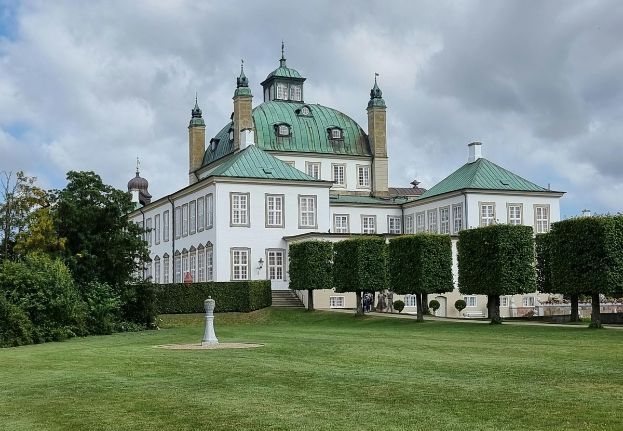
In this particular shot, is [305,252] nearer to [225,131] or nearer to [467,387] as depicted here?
[225,131]

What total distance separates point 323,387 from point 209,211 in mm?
43250

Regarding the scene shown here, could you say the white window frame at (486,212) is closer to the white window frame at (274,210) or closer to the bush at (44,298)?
the white window frame at (274,210)

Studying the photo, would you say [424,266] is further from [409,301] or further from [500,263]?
[409,301]

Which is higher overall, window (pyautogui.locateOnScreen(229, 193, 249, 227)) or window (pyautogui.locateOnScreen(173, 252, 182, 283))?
window (pyautogui.locateOnScreen(229, 193, 249, 227))

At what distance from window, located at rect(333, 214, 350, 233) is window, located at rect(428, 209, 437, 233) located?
5843 mm

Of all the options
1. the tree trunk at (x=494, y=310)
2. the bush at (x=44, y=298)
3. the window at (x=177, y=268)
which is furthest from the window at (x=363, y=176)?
the bush at (x=44, y=298)

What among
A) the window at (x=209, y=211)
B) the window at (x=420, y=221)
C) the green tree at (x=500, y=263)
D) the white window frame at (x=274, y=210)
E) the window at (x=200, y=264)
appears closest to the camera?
the green tree at (x=500, y=263)

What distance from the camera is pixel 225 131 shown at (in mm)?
71250

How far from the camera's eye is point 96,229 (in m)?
42.6

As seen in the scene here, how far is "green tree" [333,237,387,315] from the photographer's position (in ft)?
150

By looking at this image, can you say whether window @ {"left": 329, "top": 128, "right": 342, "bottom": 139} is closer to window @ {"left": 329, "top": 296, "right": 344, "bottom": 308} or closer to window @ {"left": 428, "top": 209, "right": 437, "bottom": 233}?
window @ {"left": 428, "top": 209, "right": 437, "bottom": 233}

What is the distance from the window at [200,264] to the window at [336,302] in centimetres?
867

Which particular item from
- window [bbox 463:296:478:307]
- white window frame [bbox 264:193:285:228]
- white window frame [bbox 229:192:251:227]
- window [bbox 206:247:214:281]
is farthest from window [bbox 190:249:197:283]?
window [bbox 463:296:478:307]

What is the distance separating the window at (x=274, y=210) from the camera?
189 feet
